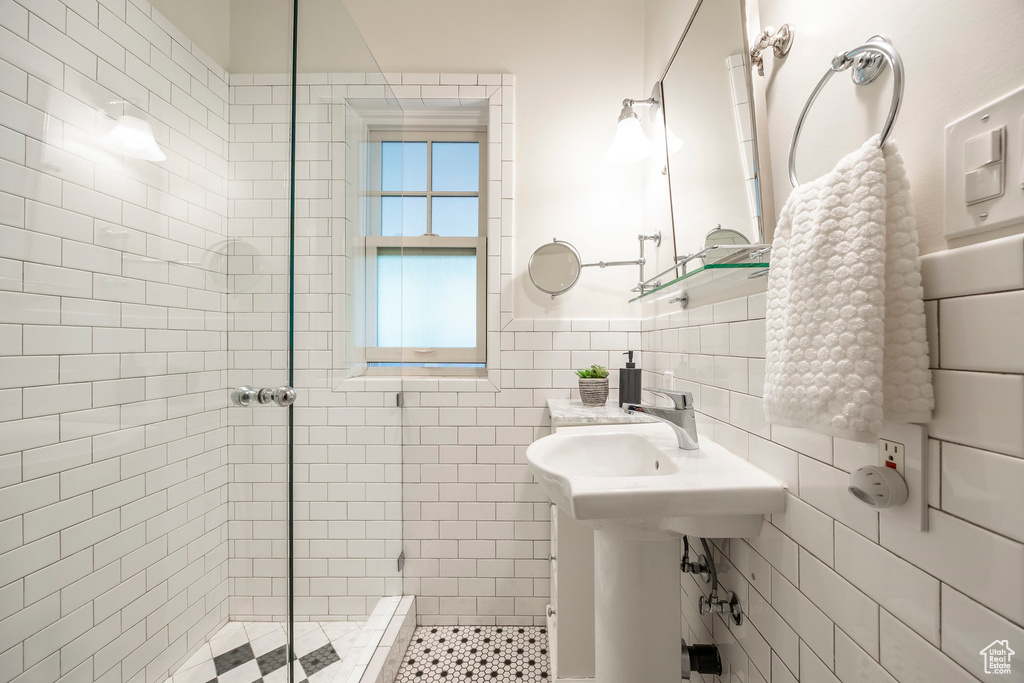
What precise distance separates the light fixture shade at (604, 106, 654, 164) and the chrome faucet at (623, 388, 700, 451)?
1032 mm

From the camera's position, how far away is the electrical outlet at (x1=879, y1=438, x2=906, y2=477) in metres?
0.55

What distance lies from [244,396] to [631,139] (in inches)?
62.4

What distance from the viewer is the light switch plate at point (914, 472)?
1.71 ft

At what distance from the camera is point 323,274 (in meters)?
1.32

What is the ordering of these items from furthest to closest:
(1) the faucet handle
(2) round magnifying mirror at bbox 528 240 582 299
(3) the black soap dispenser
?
(2) round magnifying mirror at bbox 528 240 582 299 < (3) the black soap dispenser < (1) the faucet handle

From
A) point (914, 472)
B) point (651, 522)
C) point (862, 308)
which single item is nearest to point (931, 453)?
point (914, 472)

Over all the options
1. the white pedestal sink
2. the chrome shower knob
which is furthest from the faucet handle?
the chrome shower knob

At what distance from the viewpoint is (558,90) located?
6.07 feet

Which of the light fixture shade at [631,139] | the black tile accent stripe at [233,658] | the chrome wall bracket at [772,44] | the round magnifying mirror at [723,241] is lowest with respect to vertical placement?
→ the black tile accent stripe at [233,658]

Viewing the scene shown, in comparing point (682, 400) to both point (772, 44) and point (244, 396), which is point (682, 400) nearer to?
point (772, 44)

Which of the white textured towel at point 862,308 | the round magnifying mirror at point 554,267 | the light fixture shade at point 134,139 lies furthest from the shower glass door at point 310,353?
the white textured towel at point 862,308

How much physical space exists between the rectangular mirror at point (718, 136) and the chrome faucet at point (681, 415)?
1.13 ft

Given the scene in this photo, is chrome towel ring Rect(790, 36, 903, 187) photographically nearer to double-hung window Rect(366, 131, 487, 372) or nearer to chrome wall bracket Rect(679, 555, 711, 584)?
chrome wall bracket Rect(679, 555, 711, 584)

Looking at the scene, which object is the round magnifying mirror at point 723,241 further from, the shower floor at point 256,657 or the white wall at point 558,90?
the shower floor at point 256,657
